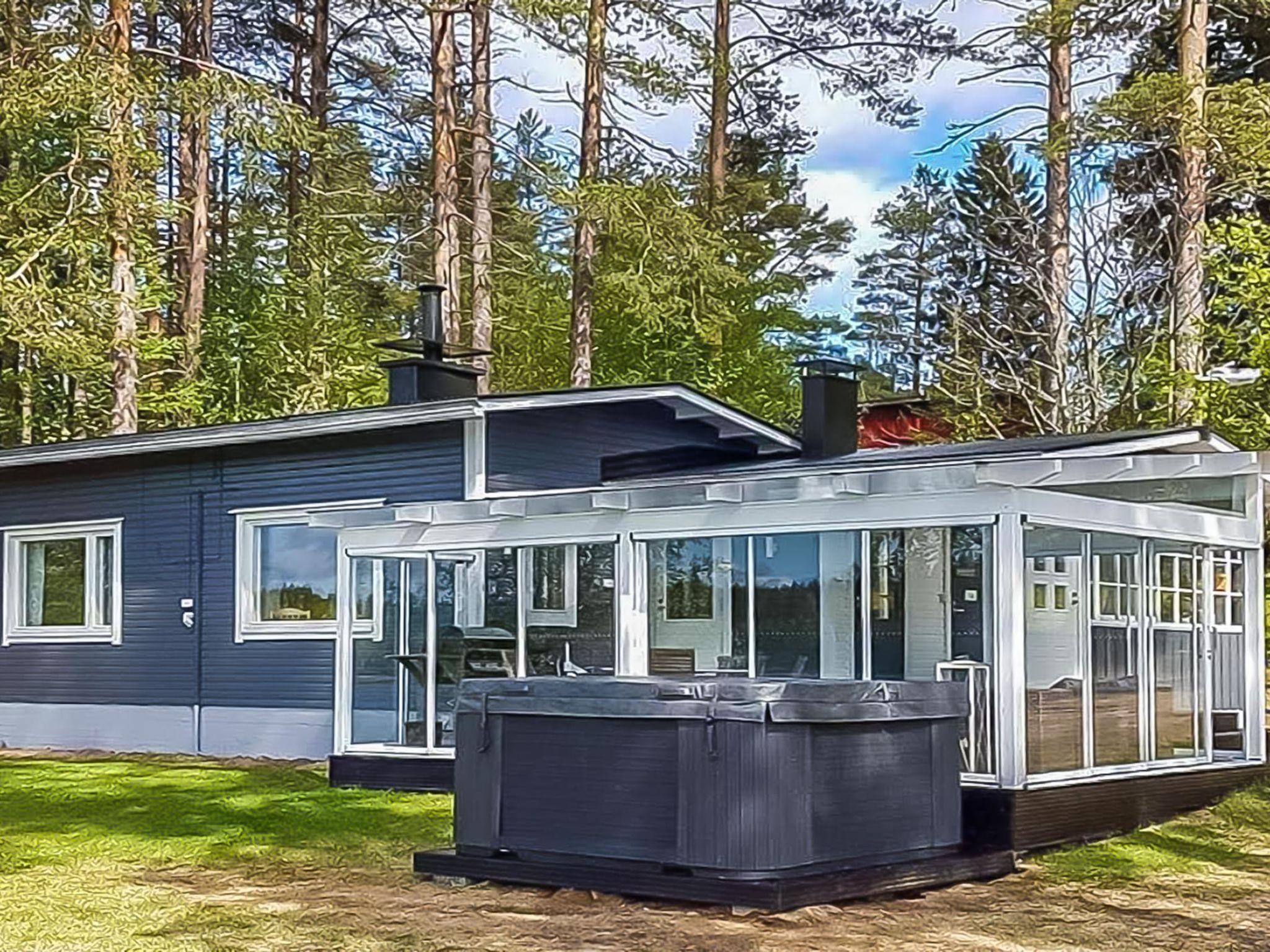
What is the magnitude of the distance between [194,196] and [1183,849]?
20157 mm

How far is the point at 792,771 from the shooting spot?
735cm

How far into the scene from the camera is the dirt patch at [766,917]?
6711mm

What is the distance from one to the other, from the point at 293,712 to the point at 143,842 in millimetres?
4909

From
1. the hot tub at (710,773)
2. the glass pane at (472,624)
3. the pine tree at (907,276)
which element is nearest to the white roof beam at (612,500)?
the glass pane at (472,624)

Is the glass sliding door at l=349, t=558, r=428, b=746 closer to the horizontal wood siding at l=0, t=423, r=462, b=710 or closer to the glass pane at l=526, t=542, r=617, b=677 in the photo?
the glass pane at l=526, t=542, r=617, b=677

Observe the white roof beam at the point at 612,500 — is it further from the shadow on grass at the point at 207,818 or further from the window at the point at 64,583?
the window at the point at 64,583

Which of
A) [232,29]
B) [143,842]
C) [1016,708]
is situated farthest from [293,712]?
[232,29]

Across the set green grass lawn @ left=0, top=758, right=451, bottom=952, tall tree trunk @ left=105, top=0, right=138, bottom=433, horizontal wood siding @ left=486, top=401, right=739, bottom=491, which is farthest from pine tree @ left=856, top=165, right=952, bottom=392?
green grass lawn @ left=0, top=758, right=451, bottom=952

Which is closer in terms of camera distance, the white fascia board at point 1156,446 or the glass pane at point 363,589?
the white fascia board at point 1156,446

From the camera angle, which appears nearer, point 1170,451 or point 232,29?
point 1170,451

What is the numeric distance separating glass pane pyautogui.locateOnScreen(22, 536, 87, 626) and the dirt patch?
845cm

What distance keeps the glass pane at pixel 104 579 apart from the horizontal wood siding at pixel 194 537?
252mm

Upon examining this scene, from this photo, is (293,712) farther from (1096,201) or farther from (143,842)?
(1096,201)

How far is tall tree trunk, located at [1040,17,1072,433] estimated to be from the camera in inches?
728
